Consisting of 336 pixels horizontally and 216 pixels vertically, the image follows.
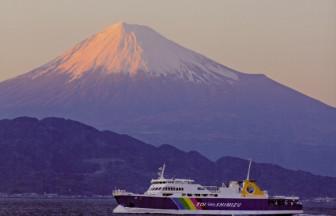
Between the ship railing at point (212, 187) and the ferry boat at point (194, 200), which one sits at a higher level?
the ship railing at point (212, 187)

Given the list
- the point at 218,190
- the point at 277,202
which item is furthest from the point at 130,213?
the point at 277,202

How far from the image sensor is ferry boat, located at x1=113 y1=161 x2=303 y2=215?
5768 inches

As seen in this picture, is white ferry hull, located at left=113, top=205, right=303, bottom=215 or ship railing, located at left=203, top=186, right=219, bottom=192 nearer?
white ferry hull, located at left=113, top=205, right=303, bottom=215

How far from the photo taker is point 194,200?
484 ft

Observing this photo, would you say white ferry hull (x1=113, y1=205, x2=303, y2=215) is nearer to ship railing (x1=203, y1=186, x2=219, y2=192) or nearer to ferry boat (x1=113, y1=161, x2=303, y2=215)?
ferry boat (x1=113, y1=161, x2=303, y2=215)

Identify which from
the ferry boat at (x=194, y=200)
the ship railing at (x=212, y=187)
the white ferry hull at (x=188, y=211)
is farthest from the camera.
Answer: the ship railing at (x=212, y=187)

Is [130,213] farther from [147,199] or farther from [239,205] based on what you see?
[239,205]

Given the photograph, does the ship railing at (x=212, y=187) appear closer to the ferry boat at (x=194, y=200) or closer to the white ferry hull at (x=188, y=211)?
the ferry boat at (x=194, y=200)

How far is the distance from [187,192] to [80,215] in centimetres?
1987

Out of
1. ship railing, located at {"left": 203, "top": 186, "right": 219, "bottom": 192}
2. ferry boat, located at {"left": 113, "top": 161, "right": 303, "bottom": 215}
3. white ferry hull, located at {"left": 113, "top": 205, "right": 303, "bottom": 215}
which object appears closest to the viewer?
white ferry hull, located at {"left": 113, "top": 205, "right": 303, "bottom": 215}

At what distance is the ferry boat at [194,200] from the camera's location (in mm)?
146500

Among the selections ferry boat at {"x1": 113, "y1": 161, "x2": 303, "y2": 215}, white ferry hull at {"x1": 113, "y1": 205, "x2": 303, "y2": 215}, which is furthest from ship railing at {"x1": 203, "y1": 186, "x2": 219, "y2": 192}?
white ferry hull at {"x1": 113, "y1": 205, "x2": 303, "y2": 215}

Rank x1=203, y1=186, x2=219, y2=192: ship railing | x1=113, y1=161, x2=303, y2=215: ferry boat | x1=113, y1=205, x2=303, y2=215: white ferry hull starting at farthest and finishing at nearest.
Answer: x1=203, y1=186, x2=219, y2=192: ship railing
x1=113, y1=161, x2=303, y2=215: ferry boat
x1=113, y1=205, x2=303, y2=215: white ferry hull

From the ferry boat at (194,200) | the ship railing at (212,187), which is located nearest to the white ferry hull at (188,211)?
the ferry boat at (194,200)
